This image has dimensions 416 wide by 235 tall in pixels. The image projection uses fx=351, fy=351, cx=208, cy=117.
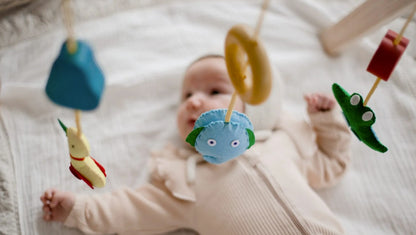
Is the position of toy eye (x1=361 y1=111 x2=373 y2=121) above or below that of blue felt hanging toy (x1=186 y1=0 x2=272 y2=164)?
above

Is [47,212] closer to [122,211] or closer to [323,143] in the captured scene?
[122,211]

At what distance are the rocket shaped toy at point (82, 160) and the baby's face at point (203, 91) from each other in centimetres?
24

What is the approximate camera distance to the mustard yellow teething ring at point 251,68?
409 mm

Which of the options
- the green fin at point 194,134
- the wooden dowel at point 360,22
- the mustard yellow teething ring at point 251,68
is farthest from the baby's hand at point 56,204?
the wooden dowel at point 360,22

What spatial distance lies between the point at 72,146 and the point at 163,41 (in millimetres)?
631

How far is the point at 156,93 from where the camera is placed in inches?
38.0

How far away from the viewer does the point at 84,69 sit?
0.36 m

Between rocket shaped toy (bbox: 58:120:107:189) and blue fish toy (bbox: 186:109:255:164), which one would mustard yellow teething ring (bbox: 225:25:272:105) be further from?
rocket shaped toy (bbox: 58:120:107:189)

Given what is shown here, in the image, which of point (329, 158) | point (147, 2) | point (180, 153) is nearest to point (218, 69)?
point (180, 153)

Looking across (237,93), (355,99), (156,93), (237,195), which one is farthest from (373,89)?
(156,93)

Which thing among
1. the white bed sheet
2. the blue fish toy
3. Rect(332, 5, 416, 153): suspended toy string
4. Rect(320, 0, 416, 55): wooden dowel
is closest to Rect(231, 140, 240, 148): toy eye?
the blue fish toy

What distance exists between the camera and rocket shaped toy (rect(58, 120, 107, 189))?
1.50ft

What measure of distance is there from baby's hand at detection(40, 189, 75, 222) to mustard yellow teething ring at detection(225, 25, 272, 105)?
0.44m

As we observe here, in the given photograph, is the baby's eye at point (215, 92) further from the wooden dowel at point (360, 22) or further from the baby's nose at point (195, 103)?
the wooden dowel at point (360, 22)
